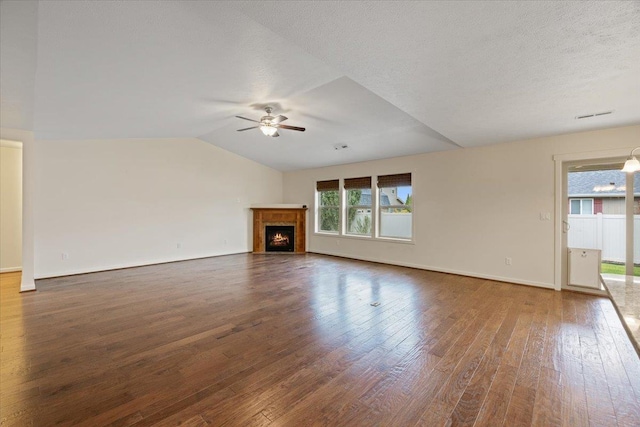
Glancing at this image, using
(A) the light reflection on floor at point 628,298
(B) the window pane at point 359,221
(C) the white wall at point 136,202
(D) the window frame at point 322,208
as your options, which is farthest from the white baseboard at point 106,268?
(A) the light reflection on floor at point 628,298

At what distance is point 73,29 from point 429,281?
5.40 metres

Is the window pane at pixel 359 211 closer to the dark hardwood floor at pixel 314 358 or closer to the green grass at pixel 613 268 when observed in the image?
the dark hardwood floor at pixel 314 358

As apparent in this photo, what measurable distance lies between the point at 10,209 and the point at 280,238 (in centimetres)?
581

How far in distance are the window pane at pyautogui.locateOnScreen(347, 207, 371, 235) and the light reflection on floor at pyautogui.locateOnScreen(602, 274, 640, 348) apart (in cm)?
491

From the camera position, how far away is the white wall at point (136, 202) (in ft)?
16.4

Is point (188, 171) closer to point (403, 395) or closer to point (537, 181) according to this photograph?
point (403, 395)

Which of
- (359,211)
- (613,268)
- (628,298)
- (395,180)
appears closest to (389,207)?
(395,180)

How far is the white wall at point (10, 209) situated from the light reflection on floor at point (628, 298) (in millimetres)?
8753

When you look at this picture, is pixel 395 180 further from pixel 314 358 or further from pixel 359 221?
pixel 314 358

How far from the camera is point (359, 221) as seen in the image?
713cm

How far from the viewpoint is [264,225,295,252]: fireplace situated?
7977 millimetres

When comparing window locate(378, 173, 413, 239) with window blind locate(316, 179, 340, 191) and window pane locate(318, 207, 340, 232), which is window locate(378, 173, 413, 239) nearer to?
window blind locate(316, 179, 340, 191)

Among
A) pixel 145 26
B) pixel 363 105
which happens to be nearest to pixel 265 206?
pixel 363 105

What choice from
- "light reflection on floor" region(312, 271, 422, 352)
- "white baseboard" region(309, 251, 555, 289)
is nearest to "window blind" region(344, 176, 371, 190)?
"white baseboard" region(309, 251, 555, 289)
